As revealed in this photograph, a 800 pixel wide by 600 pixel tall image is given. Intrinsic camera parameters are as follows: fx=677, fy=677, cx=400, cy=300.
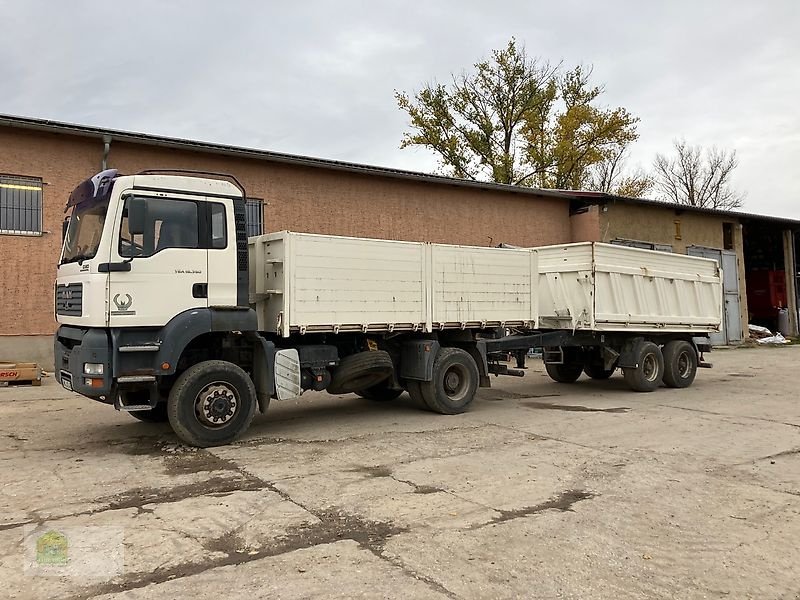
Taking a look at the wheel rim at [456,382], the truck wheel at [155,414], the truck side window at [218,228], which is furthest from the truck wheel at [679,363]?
the truck wheel at [155,414]

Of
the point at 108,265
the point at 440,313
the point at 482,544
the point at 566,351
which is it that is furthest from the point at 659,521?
the point at 566,351

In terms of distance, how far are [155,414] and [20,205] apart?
25.5ft

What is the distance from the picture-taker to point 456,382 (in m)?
10.8

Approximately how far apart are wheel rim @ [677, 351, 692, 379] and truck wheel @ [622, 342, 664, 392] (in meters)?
0.68

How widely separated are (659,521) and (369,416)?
223 inches

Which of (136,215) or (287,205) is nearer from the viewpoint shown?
(136,215)

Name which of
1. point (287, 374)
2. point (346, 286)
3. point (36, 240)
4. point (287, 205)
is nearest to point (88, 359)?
point (287, 374)

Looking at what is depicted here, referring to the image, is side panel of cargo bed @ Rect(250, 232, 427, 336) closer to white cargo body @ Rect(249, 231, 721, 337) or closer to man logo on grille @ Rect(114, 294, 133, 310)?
white cargo body @ Rect(249, 231, 721, 337)

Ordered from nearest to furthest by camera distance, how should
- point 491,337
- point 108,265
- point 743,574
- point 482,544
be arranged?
point 743,574 → point 482,544 → point 108,265 → point 491,337

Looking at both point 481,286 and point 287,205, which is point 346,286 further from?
point 287,205

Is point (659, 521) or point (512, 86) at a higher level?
point (512, 86)

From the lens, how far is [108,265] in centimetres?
750

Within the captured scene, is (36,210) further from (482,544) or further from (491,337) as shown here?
(482,544)

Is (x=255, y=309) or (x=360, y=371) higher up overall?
(x=255, y=309)
